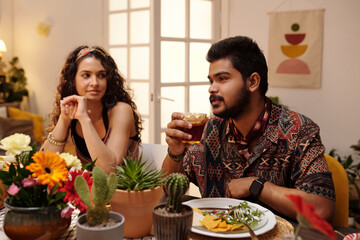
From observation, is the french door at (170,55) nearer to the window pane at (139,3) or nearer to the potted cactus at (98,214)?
the window pane at (139,3)

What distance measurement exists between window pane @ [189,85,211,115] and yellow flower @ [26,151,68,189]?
311cm

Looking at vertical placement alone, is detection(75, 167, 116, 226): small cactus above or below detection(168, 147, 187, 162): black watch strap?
above

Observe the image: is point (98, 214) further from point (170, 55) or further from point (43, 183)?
point (170, 55)

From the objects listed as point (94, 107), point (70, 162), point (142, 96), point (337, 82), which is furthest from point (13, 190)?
point (142, 96)

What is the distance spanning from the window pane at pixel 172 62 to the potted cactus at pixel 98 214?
9.68 feet

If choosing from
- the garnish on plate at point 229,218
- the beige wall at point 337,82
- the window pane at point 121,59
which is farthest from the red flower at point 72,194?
the window pane at point 121,59

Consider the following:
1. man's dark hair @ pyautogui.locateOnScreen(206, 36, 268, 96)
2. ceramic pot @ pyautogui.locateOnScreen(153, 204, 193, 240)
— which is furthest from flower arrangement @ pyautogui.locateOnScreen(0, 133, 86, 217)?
man's dark hair @ pyautogui.locateOnScreen(206, 36, 268, 96)

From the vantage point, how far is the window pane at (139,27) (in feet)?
15.2

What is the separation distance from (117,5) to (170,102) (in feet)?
6.02

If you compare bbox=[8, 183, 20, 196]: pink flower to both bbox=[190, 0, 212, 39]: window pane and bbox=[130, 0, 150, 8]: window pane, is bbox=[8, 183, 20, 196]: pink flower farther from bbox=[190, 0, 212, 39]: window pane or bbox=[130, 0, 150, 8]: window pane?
bbox=[130, 0, 150, 8]: window pane

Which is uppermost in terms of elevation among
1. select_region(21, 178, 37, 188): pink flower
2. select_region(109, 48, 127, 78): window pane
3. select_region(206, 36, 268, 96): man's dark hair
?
select_region(109, 48, 127, 78): window pane

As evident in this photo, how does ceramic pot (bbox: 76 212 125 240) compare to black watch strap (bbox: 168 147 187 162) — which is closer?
ceramic pot (bbox: 76 212 125 240)

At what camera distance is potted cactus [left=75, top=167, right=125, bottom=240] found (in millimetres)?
880

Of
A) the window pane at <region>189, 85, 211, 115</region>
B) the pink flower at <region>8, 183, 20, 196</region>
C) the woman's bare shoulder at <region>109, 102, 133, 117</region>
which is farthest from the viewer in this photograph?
the window pane at <region>189, 85, 211, 115</region>
